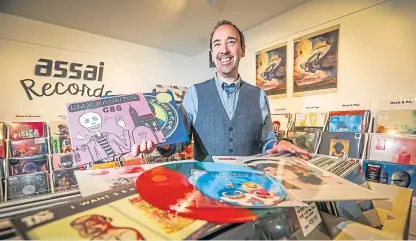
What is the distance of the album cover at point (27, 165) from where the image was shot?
2.17 metres

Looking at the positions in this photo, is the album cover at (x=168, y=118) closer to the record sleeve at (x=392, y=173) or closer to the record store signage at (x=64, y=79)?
the record sleeve at (x=392, y=173)

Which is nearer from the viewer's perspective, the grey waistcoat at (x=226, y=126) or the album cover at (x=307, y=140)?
the grey waistcoat at (x=226, y=126)

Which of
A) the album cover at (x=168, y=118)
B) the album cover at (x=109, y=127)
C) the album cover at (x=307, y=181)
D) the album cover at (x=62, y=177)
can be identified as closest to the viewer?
the album cover at (x=307, y=181)

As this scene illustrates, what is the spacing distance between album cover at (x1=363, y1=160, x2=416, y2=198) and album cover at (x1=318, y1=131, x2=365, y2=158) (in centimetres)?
12

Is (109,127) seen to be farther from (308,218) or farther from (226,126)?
(226,126)

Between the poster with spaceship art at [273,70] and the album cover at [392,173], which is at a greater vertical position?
the poster with spaceship art at [273,70]

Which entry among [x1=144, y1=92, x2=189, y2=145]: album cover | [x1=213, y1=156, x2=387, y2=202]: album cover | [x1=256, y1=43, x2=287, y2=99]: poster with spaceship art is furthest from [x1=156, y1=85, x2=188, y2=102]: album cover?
[x1=213, y1=156, x2=387, y2=202]: album cover

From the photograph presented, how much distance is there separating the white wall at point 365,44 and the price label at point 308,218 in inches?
75.6

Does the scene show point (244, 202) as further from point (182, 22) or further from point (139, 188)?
point (182, 22)

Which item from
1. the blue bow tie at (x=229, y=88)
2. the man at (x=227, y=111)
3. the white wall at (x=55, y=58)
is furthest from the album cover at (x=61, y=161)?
the blue bow tie at (x=229, y=88)

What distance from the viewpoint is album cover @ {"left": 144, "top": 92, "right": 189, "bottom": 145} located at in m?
0.65

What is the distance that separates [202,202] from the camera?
32 centimetres

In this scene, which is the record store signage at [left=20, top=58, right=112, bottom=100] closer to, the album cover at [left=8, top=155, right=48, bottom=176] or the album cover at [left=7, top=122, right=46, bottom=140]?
the album cover at [left=7, top=122, right=46, bottom=140]

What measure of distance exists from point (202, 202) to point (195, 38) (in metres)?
3.25
